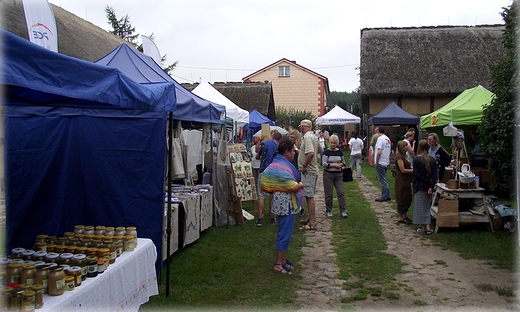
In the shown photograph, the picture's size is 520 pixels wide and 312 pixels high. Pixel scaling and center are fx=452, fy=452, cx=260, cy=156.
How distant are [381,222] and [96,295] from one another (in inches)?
252

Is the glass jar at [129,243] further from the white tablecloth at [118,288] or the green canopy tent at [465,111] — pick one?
the green canopy tent at [465,111]

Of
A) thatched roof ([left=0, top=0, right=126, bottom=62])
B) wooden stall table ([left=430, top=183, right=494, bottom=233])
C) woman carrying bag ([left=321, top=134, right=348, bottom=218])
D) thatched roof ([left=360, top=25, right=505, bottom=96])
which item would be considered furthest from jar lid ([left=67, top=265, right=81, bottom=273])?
thatched roof ([left=360, top=25, right=505, bottom=96])

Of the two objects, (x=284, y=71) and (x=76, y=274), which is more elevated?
(x=284, y=71)

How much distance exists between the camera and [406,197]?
8.15 meters

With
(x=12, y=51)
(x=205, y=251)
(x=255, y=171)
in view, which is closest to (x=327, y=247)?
(x=205, y=251)

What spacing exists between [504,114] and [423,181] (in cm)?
155

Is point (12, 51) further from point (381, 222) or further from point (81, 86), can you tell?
point (381, 222)

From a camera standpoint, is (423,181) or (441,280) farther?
(423,181)

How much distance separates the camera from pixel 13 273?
296 cm

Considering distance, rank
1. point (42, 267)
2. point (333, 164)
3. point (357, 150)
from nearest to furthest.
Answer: point (42, 267)
point (333, 164)
point (357, 150)

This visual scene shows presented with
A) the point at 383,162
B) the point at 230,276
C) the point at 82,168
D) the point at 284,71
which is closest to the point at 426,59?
the point at 383,162

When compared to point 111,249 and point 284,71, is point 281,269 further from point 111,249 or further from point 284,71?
point 284,71

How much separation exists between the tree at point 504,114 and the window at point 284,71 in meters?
36.9

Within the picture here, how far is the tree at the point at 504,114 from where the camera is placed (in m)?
6.63
